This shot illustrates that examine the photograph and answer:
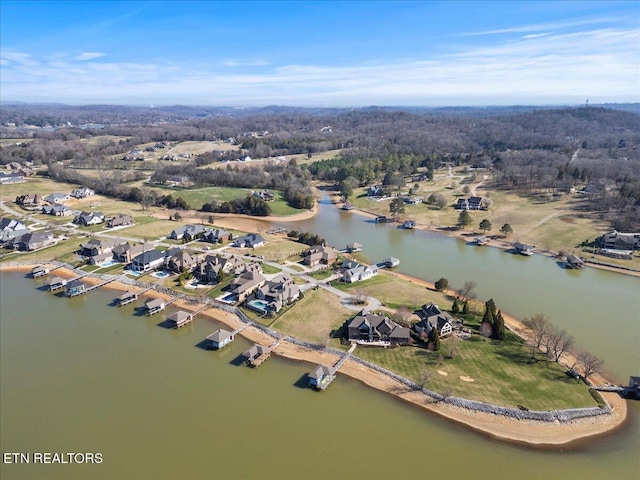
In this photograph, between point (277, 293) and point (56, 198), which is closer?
point (277, 293)

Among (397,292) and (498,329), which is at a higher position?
(498,329)

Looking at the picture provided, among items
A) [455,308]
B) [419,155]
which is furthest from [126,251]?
[419,155]

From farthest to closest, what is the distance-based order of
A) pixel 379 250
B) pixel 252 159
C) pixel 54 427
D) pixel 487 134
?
1. pixel 487 134
2. pixel 252 159
3. pixel 379 250
4. pixel 54 427

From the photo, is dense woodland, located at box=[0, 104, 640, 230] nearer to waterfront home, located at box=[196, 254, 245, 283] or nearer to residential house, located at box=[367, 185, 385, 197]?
residential house, located at box=[367, 185, 385, 197]

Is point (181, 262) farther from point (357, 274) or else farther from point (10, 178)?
point (10, 178)

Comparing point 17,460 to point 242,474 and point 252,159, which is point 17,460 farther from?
point 252,159

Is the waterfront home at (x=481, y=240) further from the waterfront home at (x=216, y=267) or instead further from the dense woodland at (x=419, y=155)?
the waterfront home at (x=216, y=267)

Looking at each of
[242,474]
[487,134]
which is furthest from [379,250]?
[487,134]

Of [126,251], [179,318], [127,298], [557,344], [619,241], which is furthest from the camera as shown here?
[619,241]
